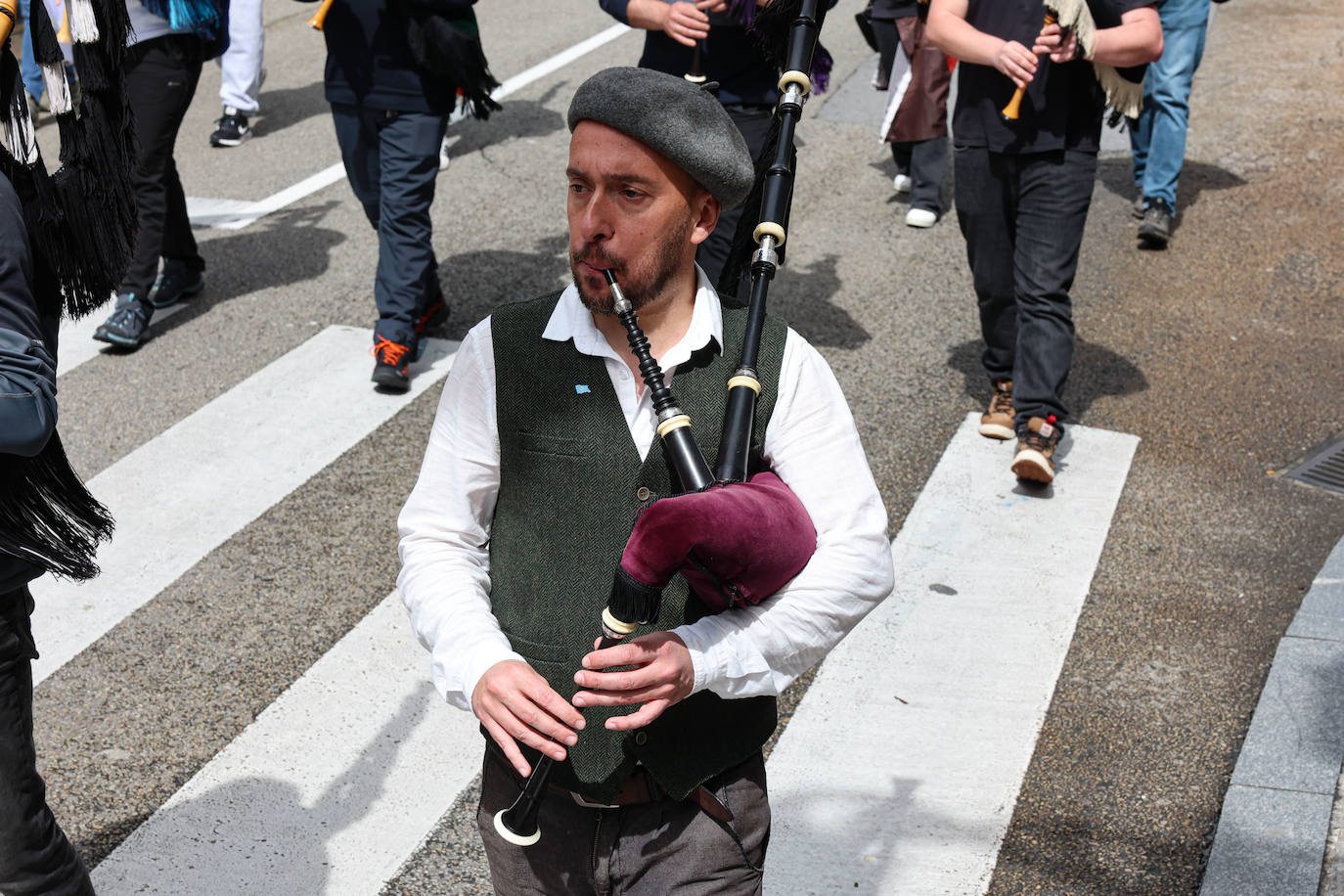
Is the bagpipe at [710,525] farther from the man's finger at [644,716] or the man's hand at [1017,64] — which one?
the man's hand at [1017,64]

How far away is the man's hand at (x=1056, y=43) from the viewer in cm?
476

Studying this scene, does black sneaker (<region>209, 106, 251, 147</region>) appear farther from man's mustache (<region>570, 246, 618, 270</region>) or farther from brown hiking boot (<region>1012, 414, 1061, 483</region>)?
man's mustache (<region>570, 246, 618, 270</region>)

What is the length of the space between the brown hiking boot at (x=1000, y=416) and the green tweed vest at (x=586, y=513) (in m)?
3.42

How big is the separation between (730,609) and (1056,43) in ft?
11.1

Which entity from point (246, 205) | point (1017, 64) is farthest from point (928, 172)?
point (246, 205)

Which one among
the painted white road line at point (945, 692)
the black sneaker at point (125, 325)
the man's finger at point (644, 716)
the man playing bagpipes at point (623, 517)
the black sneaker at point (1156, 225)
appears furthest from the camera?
the black sneaker at point (1156, 225)

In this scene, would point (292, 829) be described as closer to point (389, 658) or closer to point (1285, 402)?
point (389, 658)

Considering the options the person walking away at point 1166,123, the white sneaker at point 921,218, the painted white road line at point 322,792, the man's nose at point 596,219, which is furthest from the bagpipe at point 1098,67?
the man's nose at point 596,219

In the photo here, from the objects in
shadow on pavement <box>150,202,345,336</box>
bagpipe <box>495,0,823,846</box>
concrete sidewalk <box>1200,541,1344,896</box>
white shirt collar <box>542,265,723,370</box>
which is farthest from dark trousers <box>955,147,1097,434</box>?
shadow on pavement <box>150,202,345,336</box>

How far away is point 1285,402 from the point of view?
18.9 feet

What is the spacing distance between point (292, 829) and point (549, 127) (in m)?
6.72

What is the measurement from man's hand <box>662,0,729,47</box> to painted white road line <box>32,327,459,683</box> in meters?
1.82

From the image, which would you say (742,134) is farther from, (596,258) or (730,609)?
(730,609)

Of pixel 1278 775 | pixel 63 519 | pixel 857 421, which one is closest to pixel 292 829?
pixel 63 519
